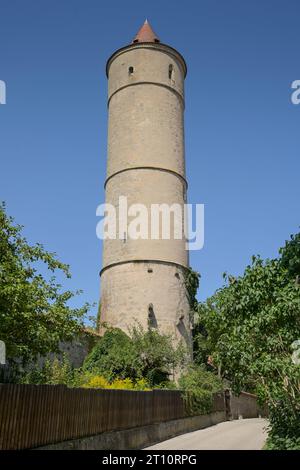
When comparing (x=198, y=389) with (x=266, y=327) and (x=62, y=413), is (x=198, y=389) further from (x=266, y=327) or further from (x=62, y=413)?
(x=62, y=413)

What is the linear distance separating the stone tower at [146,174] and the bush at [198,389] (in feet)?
10.2

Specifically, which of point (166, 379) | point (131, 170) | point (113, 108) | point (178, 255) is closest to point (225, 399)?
point (166, 379)

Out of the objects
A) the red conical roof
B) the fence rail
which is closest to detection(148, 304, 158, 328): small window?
the fence rail

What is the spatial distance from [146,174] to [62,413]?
19.3 meters

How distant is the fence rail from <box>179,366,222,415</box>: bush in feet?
16.1

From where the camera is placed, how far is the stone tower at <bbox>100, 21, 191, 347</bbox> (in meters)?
26.2

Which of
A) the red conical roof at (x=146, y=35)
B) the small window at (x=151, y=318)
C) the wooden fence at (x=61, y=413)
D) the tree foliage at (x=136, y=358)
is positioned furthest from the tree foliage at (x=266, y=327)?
the red conical roof at (x=146, y=35)

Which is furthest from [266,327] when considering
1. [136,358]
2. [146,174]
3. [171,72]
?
[171,72]

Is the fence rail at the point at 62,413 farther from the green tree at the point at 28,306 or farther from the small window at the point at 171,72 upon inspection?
the small window at the point at 171,72

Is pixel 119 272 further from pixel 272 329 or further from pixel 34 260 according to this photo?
pixel 272 329

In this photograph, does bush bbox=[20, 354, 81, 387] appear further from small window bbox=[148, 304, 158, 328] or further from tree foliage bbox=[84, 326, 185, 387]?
small window bbox=[148, 304, 158, 328]

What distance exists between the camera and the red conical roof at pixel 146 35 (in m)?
31.8

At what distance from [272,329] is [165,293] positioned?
15417 mm

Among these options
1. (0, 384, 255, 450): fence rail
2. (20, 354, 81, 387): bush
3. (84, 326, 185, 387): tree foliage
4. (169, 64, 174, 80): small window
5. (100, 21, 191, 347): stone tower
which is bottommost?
(0, 384, 255, 450): fence rail
